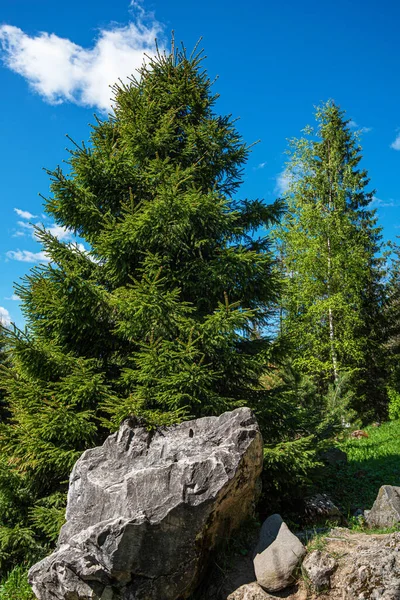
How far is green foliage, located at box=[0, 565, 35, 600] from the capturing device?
561cm

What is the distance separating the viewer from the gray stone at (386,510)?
20.0 ft

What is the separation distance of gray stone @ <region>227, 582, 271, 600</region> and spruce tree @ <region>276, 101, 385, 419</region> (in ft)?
40.0

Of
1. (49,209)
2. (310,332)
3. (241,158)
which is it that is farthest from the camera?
(310,332)

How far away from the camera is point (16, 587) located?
18.9ft

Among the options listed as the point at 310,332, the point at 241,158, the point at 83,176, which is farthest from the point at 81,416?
the point at 310,332

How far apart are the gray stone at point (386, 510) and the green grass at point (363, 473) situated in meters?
0.80

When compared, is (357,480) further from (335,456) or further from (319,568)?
(319,568)

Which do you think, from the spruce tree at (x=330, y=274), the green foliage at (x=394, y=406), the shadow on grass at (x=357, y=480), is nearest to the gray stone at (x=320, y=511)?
the shadow on grass at (x=357, y=480)

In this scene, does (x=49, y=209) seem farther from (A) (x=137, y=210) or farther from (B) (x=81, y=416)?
(B) (x=81, y=416)

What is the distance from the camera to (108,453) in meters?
5.63

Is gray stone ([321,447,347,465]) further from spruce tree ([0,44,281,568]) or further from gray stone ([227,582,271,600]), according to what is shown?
gray stone ([227,582,271,600])

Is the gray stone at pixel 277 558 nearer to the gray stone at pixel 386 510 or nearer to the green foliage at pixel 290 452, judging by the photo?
the green foliage at pixel 290 452

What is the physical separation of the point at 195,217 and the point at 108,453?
3.86m

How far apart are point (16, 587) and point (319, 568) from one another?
414 cm
